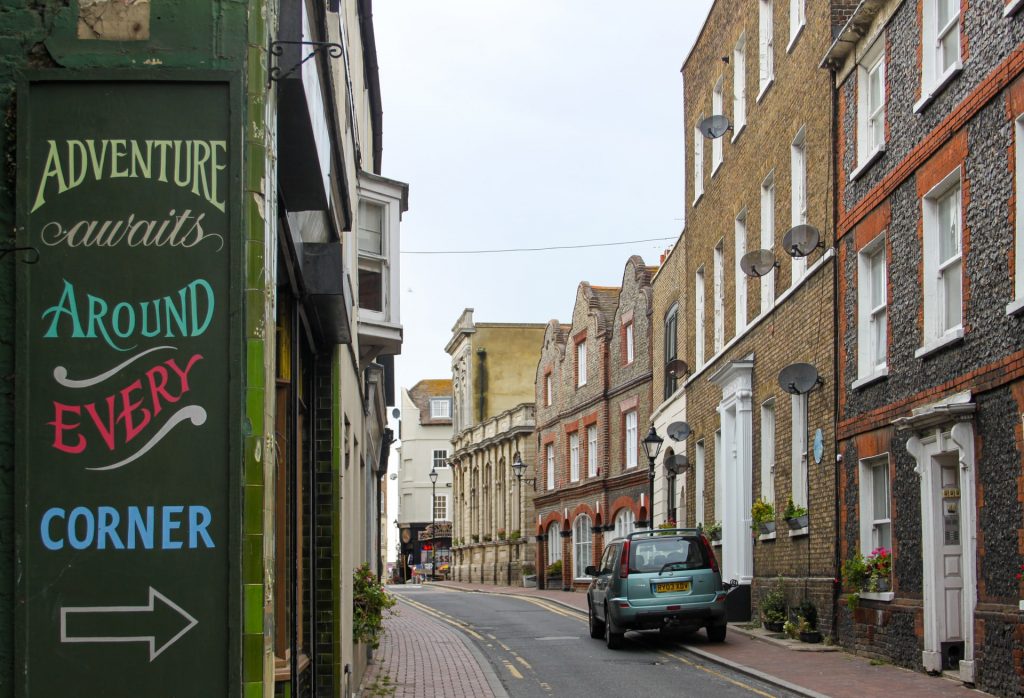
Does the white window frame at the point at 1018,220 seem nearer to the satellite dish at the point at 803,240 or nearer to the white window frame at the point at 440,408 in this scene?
the satellite dish at the point at 803,240

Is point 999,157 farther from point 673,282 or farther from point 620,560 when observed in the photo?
point 673,282

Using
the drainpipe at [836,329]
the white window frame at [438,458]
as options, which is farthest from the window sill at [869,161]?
the white window frame at [438,458]

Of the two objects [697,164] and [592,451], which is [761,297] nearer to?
[697,164]

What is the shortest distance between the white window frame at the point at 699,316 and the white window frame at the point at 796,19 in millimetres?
7828

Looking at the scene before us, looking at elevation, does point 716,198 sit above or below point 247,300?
above

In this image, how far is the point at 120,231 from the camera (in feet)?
18.0

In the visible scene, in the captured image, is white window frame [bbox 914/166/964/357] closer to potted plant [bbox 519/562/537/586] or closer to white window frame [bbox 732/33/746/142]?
white window frame [bbox 732/33/746/142]

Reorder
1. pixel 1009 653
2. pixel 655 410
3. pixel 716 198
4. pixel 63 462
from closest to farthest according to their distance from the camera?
1. pixel 63 462
2. pixel 1009 653
3. pixel 716 198
4. pixel 655 410

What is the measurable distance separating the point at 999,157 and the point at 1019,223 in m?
0.94

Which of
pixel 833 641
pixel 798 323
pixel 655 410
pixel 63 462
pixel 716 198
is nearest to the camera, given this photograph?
pixel 63 462

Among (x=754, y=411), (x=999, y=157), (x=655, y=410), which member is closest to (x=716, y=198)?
(x=754, y=411)

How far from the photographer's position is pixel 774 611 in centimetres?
2205

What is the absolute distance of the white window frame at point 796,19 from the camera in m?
22.6

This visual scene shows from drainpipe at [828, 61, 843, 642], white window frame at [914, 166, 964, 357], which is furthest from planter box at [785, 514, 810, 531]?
white window frame at [914, 166, 964, 357]
